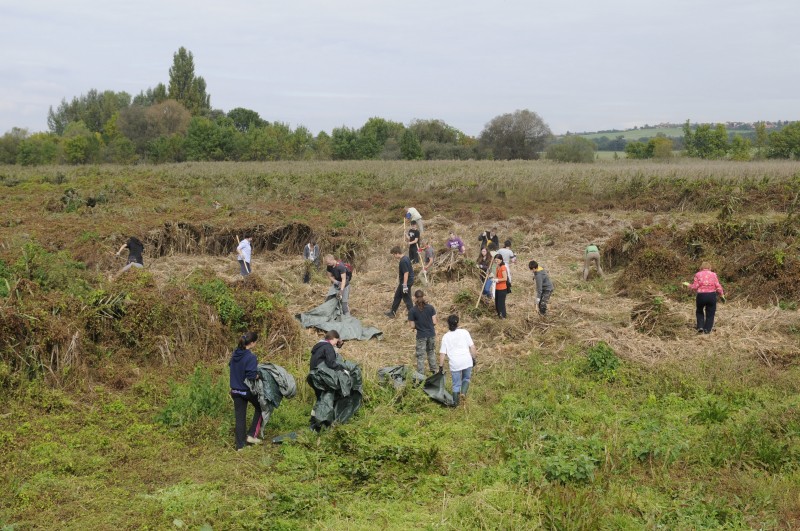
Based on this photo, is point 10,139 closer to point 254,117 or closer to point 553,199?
point 254,117

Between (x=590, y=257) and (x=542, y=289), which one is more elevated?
(x=590, y=257)

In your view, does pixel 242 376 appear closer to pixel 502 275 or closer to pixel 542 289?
pixel 502 275

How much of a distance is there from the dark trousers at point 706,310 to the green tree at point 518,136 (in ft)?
159

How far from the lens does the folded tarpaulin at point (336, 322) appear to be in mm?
11859

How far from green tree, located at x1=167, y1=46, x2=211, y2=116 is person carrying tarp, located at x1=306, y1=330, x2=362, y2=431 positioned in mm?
77713

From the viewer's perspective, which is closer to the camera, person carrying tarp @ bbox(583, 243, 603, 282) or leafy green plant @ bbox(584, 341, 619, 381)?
leafy green plant @ bbox(584, 341, 619, 381)

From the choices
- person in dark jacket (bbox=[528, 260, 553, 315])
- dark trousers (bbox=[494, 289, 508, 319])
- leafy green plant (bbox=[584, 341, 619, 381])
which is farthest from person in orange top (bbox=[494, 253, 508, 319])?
leafy green plant (bbox=[584, 341, 619, 381])

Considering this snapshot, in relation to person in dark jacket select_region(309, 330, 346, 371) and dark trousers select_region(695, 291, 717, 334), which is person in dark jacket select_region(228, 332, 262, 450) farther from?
dark trousers select_region(695, 291, 717, 334)

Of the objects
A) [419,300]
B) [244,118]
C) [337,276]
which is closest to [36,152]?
[244,118]

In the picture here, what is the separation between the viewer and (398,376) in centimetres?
909

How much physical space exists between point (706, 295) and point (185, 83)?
8039 cm

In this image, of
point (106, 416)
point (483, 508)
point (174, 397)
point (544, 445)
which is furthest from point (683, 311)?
point (106, 416)

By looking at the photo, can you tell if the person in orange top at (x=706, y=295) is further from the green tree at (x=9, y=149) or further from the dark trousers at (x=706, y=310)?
the green tree at (x=9, y=149)

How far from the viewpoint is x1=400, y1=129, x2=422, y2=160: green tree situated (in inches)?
2366
